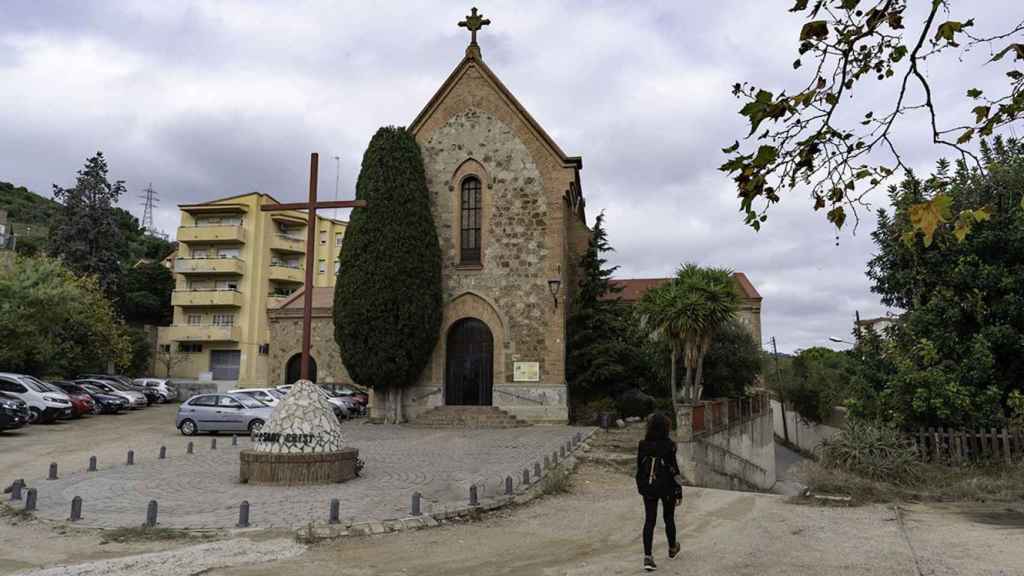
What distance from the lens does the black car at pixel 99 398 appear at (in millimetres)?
29045

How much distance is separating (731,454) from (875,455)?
6992 millimetres

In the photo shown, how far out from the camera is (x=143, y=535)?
8.38 m

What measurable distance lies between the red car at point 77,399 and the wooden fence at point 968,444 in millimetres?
29287

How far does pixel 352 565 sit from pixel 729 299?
15045mm

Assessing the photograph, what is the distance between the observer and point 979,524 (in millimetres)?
8898

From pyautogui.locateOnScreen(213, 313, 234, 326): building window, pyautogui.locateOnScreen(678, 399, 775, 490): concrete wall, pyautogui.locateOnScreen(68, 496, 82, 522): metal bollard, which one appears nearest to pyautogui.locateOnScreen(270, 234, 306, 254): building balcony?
pyautogui.locateOnScreen(213, 313, 234, 326): building window

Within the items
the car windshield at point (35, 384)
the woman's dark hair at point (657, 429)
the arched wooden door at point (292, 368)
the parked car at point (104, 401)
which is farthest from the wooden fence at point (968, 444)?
the parked car at point (104, 401)

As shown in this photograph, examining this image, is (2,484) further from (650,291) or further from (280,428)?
(650,291)

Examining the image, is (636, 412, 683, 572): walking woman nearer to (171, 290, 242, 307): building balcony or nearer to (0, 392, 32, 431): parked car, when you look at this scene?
(0, 392, 32, 431): parked car

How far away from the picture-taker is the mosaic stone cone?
1191 cm

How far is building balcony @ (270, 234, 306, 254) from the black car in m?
21.0

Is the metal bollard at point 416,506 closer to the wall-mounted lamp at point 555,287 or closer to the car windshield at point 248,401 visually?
the car windshield at point 248,401

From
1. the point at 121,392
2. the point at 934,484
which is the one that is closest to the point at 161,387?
the point at 121,392

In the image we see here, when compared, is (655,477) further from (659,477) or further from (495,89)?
(495,89)
